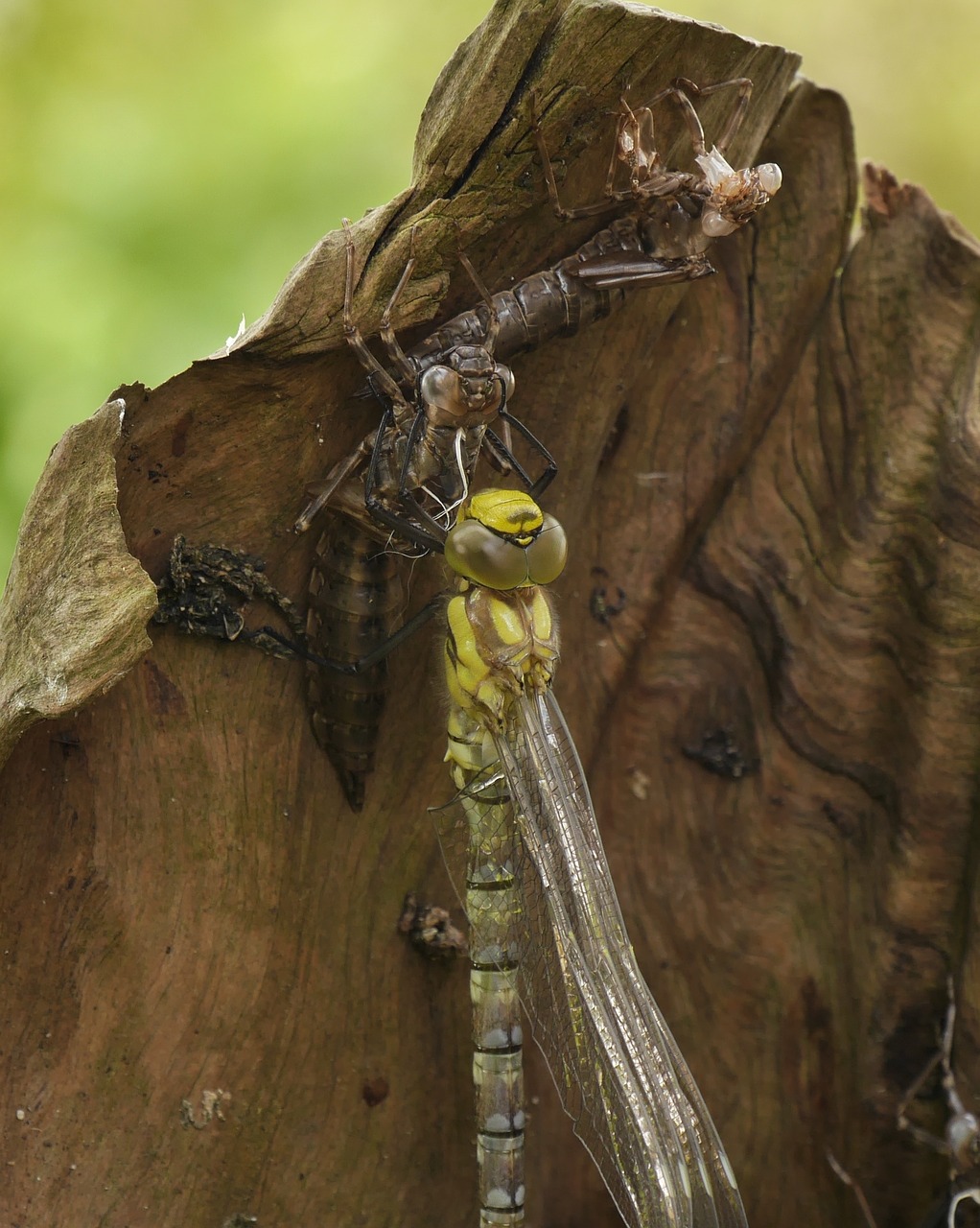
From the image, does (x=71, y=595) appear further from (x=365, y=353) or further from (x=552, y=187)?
(x=552, y=187)

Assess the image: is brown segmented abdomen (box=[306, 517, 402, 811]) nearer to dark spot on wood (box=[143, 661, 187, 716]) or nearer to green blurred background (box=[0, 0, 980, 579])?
dark spot on wood (box=[143, 661, 187, 716])

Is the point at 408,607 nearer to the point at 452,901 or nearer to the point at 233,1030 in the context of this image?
the point at 452,901

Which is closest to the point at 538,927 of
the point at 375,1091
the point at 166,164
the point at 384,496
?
the point at 375,1091

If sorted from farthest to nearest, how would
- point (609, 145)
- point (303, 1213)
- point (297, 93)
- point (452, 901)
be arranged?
point (297, 93), point (452, 901), point (303, 1213), point (609, 145)

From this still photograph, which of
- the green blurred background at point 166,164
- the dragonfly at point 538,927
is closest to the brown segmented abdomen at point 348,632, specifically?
the dragonfly at point 538,927

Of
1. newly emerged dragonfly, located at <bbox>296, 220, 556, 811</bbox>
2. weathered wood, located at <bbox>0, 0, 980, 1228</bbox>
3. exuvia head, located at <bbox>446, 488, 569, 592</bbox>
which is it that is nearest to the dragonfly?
exuvia head, located at <bbox>446, 488, 569, 592</bbox>

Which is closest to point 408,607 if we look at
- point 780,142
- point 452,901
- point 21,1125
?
point 452,901
